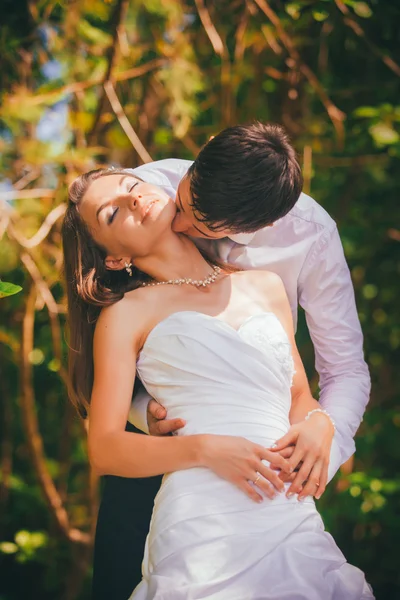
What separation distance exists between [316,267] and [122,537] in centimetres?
113

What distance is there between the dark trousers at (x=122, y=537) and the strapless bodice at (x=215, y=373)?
0.56m

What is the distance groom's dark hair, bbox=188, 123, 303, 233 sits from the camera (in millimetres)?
1799

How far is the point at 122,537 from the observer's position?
2.29 meters

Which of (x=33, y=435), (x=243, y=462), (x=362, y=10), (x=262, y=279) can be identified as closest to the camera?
(x=243, y=462)

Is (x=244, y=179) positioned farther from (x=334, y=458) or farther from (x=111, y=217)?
(x=334, y=458)

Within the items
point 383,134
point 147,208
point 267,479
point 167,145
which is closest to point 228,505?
point 267,479

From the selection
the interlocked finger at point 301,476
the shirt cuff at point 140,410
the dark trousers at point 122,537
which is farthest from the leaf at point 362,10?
the dark trousers at point 122,537

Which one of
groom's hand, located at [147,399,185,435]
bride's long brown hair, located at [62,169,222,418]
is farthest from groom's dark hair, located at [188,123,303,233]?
groom's hand, located at [147,399,185,435]

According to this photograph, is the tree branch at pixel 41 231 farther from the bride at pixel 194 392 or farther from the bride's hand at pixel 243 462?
the bride's hand at pixel 243 462

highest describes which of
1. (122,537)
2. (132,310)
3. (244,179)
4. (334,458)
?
(244,179)

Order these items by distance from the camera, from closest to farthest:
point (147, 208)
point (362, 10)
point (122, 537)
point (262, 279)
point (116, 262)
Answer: point (147, 208)
point (116, 262)
point (262, 279)
point (122, 537)
point (362, 10)

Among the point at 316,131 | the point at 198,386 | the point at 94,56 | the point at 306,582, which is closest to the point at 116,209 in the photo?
the point at 198,386

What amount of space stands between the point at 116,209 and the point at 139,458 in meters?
0.71

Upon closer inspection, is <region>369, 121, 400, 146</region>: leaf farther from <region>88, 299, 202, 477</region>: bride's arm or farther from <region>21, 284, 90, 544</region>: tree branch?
<region>21, 284, 90, 544</region>: tree branch
